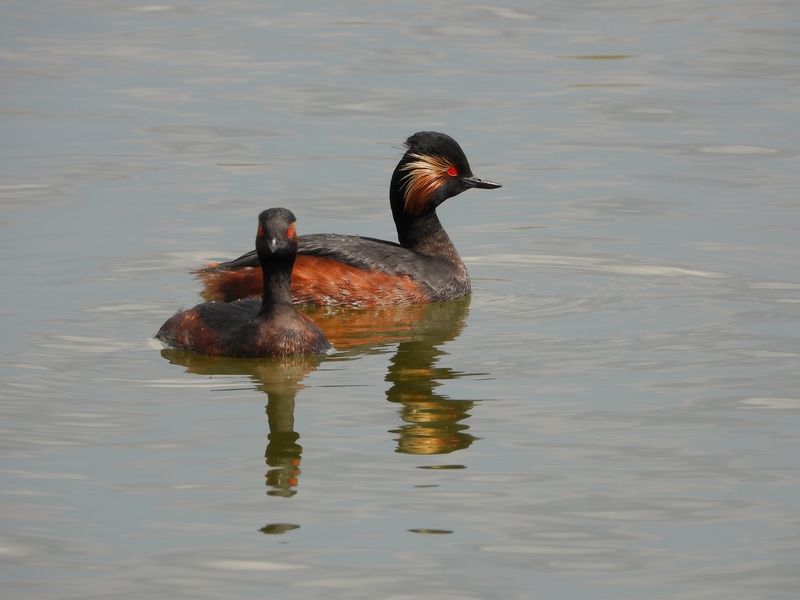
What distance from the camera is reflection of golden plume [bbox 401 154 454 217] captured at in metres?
14.0

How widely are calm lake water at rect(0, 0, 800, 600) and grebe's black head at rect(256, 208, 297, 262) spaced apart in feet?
2.76

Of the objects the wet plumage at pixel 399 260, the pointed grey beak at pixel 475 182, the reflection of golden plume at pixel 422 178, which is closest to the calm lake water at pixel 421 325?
the wet plumage at pixel 399 260

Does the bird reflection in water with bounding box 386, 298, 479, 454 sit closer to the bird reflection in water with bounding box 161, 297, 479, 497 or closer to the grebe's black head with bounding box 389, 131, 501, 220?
the bird reflection in water with bounding box 161, 297, 479, 497

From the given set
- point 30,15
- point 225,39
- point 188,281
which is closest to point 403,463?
point 188,281

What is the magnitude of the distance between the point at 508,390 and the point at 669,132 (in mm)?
9768

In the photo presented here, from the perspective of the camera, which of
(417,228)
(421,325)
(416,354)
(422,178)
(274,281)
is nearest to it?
(274,281)

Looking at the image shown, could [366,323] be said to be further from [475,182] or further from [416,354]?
[475,182]

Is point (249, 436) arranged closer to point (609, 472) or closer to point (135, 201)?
point (609, 472)

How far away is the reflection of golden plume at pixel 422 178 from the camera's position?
1396 centimetres

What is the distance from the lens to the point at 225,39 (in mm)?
24766

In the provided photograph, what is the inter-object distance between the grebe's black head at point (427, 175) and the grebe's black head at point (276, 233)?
3219 mm

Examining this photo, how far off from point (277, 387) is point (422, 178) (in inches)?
170

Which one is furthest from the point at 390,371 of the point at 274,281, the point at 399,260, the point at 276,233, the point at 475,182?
the point at 475,182

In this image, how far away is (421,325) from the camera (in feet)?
41.3
